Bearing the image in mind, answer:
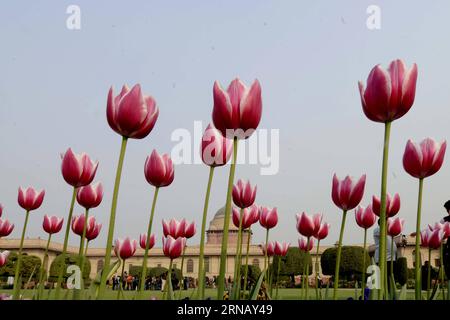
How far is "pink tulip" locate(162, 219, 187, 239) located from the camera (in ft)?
13.6

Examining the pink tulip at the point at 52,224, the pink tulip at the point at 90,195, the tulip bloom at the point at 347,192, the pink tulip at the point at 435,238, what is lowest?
the pink tulip at the point at 52,224

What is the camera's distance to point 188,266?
70250 mm

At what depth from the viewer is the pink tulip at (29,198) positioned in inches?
145

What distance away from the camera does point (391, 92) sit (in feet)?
6.07

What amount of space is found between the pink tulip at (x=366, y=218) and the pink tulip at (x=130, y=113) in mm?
2099

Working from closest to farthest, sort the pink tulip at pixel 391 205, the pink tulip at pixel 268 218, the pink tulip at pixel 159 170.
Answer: the pink tulip at pixel 159 170, the pink tulip at pixel 391 205, the pink tulip at pixel 268 218

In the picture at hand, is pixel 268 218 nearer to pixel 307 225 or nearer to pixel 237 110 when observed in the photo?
pixel 307 225

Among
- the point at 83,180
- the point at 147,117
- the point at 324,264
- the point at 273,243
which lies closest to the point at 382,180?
the point at 147,117

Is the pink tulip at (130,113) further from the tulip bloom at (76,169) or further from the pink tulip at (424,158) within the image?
the pink tulip at (424,158)

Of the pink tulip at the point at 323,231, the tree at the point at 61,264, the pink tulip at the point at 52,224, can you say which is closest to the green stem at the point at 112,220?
the tree at the point at 61,264

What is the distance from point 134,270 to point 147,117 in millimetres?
52583

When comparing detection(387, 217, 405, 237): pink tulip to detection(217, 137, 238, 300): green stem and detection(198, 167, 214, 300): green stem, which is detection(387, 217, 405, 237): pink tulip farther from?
detection(217, 137, 238, 300): green stem
